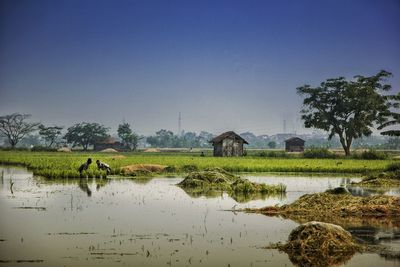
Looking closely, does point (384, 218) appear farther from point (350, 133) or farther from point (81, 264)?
point (350, 133)

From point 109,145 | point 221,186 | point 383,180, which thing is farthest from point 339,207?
point 109,145

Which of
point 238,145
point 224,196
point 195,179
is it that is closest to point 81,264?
point 224,196

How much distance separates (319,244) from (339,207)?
5701 millimetres

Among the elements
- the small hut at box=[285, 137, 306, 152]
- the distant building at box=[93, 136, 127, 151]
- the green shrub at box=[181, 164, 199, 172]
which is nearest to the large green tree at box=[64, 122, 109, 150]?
the distant building at box=[93, 136, 127, 151]

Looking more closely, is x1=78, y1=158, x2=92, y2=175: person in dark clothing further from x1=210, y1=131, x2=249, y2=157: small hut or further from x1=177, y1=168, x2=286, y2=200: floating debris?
x1=210, y1=131, x2=249, y2=157: small hut

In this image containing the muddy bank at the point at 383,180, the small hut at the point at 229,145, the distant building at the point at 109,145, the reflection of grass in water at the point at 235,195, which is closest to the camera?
the reflection of grass in water at the point at 235,195

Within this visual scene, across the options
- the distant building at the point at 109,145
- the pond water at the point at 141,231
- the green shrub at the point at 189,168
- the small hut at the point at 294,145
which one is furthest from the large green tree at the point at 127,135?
the pond water at the point at 141,231

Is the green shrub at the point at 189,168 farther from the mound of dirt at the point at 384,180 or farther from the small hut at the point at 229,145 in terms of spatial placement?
the small hut at the point at 229,145

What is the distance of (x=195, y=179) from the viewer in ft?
83.5

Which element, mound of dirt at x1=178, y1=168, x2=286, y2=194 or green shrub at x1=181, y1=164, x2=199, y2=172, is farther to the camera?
green shrub at x1=181, y1=164, x2=199, y2=172

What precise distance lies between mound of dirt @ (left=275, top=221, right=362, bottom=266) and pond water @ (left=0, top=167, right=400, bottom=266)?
35 centimetres

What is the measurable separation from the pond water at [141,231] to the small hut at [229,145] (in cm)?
4690

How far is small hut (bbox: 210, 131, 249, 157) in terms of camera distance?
68188 millimetres

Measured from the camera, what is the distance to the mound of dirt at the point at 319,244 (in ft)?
35.7
